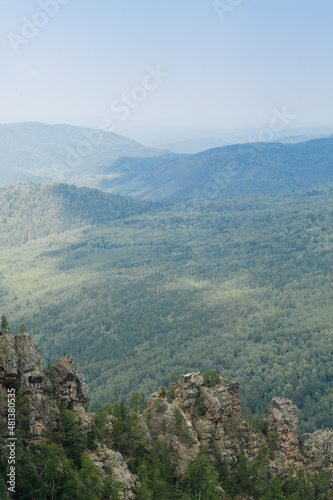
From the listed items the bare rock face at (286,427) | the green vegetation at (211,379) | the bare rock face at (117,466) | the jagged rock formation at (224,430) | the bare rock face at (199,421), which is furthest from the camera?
the green vegetation at (211,379)

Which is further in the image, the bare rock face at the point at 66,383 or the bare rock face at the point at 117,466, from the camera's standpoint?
the bare rock face at the point at 66,383

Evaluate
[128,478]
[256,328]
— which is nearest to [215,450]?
[128,478]

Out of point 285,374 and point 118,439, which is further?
point 285,374

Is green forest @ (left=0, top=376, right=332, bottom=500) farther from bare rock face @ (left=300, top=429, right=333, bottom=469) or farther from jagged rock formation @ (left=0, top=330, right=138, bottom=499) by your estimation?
bare rock face @ (left=300, top=429, right=333, bottom=469)

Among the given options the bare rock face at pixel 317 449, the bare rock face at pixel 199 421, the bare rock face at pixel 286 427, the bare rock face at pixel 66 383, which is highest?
the bare rock face at pixel 66 383

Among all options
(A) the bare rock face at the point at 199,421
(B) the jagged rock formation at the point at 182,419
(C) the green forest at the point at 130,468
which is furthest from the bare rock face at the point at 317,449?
(A) the bare rock face at the point at 199,421

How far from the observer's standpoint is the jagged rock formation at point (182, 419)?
4613 centimetres

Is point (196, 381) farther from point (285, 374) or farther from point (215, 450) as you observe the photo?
point (285, 374)

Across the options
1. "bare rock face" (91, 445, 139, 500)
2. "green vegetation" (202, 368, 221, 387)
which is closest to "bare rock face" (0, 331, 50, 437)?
"bare rock face" (91, 445, 139, 500)

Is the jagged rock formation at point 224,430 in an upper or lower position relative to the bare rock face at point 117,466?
lower

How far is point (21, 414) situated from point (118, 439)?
49.7 ft

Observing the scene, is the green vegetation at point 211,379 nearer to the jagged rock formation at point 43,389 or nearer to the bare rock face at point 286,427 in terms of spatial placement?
the bare rock face at point 286,427

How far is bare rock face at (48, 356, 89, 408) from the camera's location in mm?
51938

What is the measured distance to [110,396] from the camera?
412 ft
